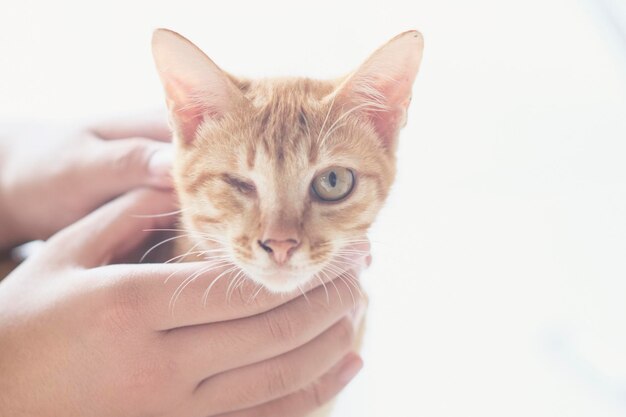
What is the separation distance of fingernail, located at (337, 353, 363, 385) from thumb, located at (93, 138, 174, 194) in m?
0.63

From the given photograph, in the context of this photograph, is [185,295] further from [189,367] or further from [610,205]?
[610,205]

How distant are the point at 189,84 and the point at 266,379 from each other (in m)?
0.66

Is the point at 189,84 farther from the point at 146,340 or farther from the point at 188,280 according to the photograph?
the point at 146,340

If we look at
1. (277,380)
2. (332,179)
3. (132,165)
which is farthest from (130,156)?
(277,380)

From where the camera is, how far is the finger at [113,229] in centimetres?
127

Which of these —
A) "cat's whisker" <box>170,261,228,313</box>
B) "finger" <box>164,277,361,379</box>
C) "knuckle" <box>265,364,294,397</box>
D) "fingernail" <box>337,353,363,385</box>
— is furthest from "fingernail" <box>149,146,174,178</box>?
"fingernail" <box>337,353,363,385</box>

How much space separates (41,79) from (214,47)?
2.06ft

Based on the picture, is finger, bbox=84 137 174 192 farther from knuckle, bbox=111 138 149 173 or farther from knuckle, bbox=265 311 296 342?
knuckle, bbox=265 311 296 342

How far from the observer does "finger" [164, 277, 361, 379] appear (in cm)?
114

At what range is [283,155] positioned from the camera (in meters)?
1.15

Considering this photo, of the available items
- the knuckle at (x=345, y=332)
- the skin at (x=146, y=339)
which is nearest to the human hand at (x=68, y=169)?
the skin at (x=146, y=339)

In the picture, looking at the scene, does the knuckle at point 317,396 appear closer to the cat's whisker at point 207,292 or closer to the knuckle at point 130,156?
the cat's whisker at point 207,292

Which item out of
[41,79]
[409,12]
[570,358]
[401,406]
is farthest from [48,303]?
[570,358]

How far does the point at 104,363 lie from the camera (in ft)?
3.59
